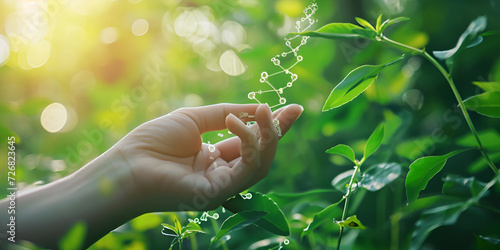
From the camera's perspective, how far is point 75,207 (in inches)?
18.4

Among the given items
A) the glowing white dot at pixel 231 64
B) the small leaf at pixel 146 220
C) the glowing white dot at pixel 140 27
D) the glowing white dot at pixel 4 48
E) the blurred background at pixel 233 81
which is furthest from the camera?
the glowing white dot at pixel 140 27

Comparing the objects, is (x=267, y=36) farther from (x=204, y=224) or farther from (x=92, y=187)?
(x=92, y=187)

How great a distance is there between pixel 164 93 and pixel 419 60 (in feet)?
2.40

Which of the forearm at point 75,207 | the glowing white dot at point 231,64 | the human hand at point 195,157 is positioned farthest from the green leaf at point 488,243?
the glowing white dot at point 231,64

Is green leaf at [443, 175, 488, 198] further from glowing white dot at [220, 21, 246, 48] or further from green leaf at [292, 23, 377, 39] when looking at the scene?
glowing white dot at [220, 21, 246, 48]

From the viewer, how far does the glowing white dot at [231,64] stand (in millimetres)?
1077

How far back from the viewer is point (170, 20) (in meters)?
1.19

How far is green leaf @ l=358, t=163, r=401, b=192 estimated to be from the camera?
0.49m

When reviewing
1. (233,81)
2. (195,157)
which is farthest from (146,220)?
(233,81)

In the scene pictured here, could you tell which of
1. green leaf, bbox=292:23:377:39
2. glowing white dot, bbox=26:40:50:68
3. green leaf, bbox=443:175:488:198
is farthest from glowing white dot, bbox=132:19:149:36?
green leaf, bbox=443:175:488:198

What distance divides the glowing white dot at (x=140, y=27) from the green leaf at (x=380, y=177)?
0.91 metres

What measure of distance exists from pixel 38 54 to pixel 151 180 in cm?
A: 80

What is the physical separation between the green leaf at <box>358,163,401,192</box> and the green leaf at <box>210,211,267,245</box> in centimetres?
16

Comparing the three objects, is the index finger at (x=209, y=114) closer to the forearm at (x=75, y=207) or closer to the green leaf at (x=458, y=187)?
the forearm at (x=75, y=207)
